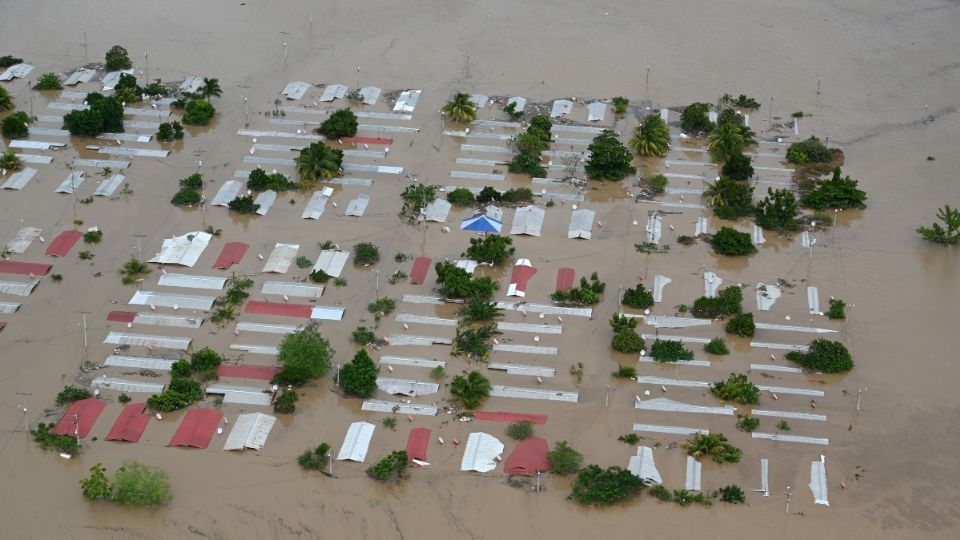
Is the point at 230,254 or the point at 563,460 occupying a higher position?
the point at 230,254

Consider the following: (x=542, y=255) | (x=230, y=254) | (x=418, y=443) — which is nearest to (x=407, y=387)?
(x=418, y=443)

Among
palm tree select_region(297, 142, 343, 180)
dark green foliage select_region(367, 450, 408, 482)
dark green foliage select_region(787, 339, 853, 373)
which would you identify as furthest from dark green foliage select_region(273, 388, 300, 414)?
dark green foliage select_region(787, 339, 853, 373)

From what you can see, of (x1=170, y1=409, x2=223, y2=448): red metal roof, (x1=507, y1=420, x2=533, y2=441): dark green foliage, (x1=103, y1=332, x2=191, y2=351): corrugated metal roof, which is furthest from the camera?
(x1=103, y1=332, x2=191, y2=351): corrugated metal roof

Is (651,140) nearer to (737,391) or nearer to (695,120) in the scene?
A: (695,120)

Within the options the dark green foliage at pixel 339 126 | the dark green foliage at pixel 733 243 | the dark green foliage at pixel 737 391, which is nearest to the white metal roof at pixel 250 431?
the dark green foliage at pixel 737 391

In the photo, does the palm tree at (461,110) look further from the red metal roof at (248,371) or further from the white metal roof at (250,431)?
the white metal roof at (250,431)

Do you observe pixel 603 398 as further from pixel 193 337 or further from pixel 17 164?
pixel 17 164

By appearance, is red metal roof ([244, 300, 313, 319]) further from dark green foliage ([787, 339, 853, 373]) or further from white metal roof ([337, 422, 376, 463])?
dark green foliage ([787, 339, 853, 373])
